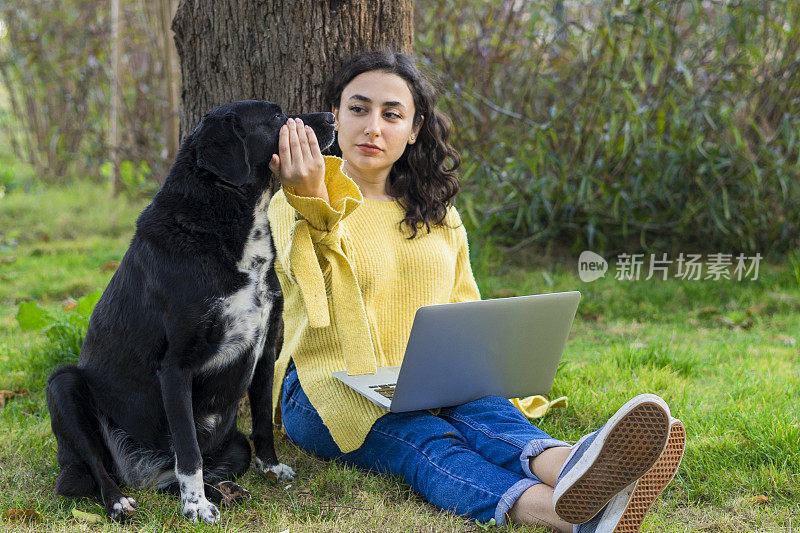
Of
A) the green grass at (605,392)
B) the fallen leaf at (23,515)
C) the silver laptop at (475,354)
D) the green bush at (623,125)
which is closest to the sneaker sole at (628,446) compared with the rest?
the green grass at (605,392)

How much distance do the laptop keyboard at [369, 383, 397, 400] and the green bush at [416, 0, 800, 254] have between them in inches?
106

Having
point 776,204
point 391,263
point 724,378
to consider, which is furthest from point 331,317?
point 776,204

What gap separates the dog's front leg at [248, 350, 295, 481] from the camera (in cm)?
222

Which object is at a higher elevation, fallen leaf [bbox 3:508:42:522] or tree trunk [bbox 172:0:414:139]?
tree trunk [bbox 172:0:414:139]

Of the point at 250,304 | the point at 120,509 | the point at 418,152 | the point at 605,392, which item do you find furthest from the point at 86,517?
the point at 605,392

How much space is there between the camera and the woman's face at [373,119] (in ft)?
8.12

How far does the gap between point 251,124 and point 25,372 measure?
191 cm

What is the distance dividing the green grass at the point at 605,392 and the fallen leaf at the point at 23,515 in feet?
0.06

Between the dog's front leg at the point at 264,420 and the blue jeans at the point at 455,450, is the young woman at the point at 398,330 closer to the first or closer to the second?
the blue jeans at the point at 455,450

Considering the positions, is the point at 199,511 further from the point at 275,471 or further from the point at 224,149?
the point at 224,149

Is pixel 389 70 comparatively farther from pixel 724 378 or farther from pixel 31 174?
pixel 31 174

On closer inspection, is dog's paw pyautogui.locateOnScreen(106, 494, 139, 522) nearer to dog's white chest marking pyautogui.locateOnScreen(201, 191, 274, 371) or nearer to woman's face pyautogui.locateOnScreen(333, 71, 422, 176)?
dog's white chest marking pyautogui.locateOnScreen(201, 191, 274, 371)

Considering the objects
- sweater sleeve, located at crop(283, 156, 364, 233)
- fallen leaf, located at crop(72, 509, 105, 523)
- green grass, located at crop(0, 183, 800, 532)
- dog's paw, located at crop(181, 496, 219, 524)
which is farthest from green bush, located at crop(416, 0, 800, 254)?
fallen leaf, located at crop(72, 509, 105, 523)

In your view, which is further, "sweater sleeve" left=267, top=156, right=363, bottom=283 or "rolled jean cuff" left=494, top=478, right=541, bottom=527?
"sweater sleeve" left=267, top=156, right=363, bottom=283
